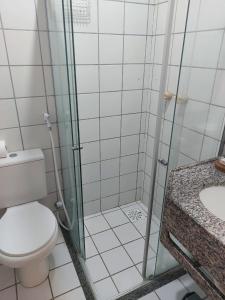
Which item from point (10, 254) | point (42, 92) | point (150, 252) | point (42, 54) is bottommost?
point (150, 252)

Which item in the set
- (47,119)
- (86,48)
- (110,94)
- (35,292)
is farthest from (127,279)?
(86,48)

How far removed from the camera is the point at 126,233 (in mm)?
1936

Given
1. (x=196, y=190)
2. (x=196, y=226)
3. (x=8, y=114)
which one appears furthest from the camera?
(x=8, y=114)

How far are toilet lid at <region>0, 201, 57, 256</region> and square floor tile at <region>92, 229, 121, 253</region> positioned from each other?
0.54 m

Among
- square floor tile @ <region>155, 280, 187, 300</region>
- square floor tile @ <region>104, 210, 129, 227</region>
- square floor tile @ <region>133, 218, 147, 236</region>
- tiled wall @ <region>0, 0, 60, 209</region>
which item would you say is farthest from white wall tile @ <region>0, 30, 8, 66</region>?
square floor tile @ <region>155, 280, 187, 300</region>

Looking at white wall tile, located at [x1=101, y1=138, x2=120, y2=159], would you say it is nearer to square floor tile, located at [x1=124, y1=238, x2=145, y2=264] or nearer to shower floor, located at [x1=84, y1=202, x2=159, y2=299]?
shower floor, located at [x1=84, y1=202, x2=159, y2=299]

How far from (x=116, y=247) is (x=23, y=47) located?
1.55 metres

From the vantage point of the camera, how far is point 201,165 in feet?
3.89

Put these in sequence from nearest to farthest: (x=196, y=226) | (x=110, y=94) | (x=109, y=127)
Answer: (x=196, y=226)
(x=110, y=94)
(x=109, y=127)

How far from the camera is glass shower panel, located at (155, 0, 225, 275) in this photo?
1.12 m

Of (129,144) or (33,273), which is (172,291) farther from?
→ (129,144)

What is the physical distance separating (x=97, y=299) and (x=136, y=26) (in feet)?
5.98

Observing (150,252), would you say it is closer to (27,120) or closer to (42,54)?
(27,120)

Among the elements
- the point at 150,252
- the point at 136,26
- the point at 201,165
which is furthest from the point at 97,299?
the point at 136,26
